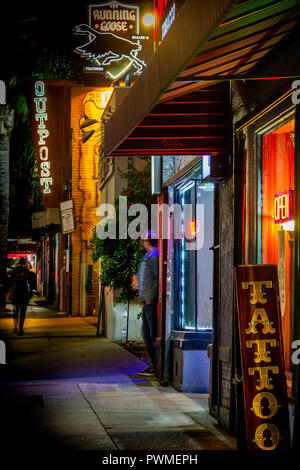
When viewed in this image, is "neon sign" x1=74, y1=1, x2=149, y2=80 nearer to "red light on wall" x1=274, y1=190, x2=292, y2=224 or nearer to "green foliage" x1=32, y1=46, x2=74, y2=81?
"green foliage" x1=32, y1=46, x2=74, y2=81

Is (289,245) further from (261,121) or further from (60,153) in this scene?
(60,153)

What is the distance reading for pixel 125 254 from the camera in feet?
46.8

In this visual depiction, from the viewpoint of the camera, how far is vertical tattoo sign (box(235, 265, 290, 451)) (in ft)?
15.9

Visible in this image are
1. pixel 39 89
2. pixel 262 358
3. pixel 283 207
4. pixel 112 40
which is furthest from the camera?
pixel 39 89

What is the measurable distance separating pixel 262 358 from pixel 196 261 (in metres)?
4.82

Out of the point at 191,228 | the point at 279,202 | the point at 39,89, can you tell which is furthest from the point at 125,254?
the point at 39,89

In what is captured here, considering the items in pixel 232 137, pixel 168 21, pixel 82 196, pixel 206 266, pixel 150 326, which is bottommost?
pixel 150 326

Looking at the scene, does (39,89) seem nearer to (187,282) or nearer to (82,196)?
(82,196)

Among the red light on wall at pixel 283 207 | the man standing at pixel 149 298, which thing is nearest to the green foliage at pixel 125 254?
the man standing at pixel 149 298

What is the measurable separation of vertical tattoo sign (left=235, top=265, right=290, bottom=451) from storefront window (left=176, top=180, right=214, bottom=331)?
452 centimetres

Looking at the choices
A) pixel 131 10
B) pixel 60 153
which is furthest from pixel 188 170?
pixel 60 153

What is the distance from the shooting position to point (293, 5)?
473 centimetres

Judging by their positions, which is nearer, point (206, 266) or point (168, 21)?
point (168, 21)
